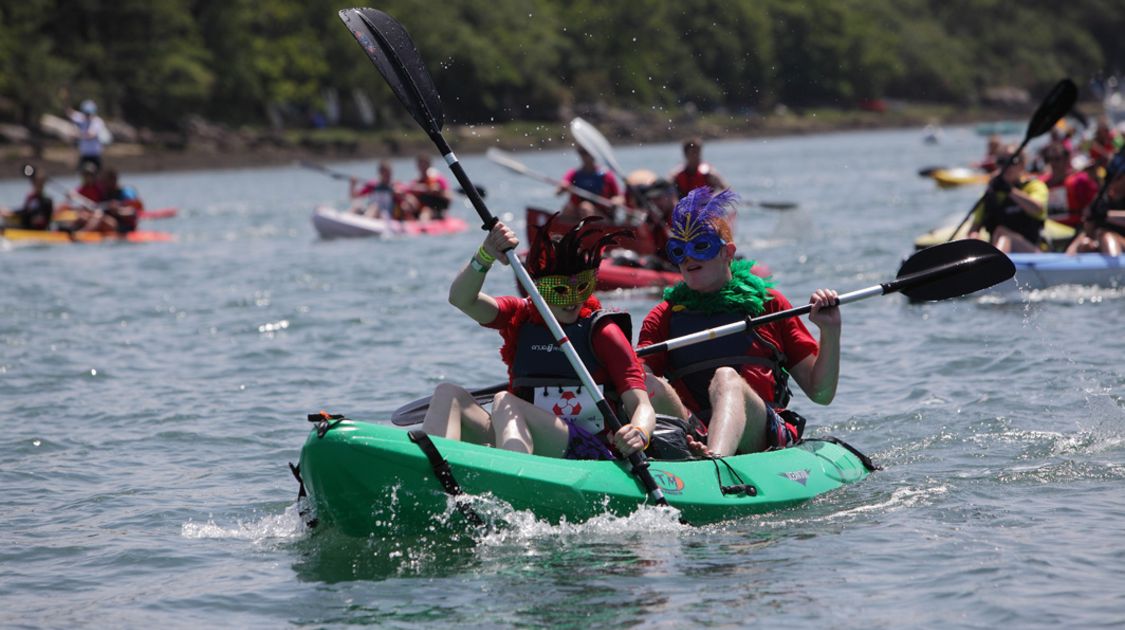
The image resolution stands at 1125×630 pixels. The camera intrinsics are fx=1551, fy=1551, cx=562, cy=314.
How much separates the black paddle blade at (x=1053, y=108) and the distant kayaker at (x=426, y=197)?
1197 centimetres

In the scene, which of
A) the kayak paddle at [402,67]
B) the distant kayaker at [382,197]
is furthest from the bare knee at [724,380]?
the distant kayaker at [382,197]

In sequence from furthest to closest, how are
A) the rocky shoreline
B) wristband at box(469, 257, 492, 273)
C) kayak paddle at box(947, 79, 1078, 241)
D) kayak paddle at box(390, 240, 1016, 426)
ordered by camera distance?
1. the rocky shoreline
2. kayak paddle at box(947, 79, 1078, 241)
3. kayak paddle at box(390, 240, 1016, 426)
4. wristband at box(469, 257, 492, 273)

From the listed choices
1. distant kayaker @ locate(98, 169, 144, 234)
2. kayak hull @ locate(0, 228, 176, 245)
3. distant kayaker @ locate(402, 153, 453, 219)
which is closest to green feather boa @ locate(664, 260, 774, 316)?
distant kayaker @ locate(402, 153, 453, 219)

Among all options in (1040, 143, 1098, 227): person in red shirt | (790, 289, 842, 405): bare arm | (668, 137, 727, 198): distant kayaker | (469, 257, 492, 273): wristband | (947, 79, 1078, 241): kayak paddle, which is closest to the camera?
(469, 257, 492, 273): wristband

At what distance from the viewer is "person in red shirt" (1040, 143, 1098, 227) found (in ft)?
50.5

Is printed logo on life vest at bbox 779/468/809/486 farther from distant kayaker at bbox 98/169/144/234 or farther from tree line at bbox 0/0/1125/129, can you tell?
tree line at bbox 0/0/1125/129

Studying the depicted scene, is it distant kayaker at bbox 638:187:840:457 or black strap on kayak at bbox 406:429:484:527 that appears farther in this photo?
distant kayaker at bbox 638:187:840:457

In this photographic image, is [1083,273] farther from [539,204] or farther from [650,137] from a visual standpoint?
[650,137]

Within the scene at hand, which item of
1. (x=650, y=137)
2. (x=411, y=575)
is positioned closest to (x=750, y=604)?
(x=411, y=575)

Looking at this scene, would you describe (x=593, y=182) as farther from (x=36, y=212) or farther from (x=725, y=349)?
(x=36, y=212)

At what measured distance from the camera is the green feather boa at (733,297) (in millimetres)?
7289

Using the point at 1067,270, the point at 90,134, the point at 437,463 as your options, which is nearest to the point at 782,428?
the point at 437,463

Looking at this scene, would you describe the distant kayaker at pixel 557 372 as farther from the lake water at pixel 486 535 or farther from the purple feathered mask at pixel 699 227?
the purple feathered mask at pixel 699 227

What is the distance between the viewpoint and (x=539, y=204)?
112 ft
